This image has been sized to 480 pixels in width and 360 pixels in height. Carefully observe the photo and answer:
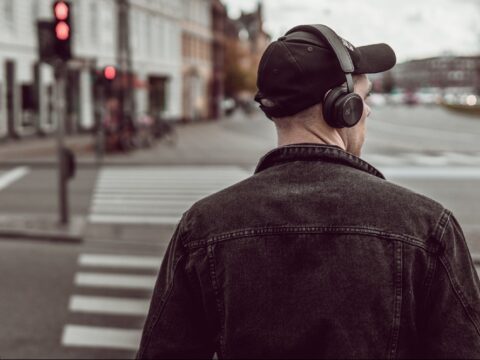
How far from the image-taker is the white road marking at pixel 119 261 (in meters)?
8.49

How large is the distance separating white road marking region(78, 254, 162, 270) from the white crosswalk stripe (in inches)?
99.8

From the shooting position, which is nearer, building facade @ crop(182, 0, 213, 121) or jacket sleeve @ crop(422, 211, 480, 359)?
jacket sleeve @ crop(422, 211, 480, 359)

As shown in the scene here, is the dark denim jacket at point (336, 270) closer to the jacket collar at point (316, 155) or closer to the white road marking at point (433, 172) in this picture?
the jacket collar at point (316, 155)

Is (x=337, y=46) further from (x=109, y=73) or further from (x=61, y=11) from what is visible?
(x=109, y=73)

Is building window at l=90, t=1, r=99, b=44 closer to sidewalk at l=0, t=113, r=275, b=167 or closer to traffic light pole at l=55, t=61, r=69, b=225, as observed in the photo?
sidewalk at l=0, t=113, r=275, b=167

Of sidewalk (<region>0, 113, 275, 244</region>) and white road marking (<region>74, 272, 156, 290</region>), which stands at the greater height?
sidewalk (<region>0, 113, 275, 244</region>)

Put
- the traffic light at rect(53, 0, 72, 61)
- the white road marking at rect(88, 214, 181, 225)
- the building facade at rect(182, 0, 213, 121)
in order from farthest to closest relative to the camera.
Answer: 1. the building facade at rect(182, 0, 213, 121)
2. the white road marking at rect(88, 214, 181, 225)
3. the traffic light at rect(53, 0, 72, 61)

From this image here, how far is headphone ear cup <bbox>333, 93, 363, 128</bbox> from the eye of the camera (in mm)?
1845

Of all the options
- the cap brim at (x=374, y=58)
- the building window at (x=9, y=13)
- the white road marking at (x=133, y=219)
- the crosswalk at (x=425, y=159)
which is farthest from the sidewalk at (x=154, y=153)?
the cap brim at (x=374, y=58)

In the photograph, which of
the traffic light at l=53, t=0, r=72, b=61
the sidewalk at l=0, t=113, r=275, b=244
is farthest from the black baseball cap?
the traffic light at l=53, t=0, r=72, b=61

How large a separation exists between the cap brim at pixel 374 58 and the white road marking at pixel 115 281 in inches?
224

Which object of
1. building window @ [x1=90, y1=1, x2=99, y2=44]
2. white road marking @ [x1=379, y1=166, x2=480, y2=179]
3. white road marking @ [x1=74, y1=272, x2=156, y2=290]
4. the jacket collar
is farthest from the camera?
building window @ [x1=90, y1=1, x2=99, y2=44]

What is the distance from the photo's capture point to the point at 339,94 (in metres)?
1.85

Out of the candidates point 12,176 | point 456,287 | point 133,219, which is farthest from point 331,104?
point 12,176
